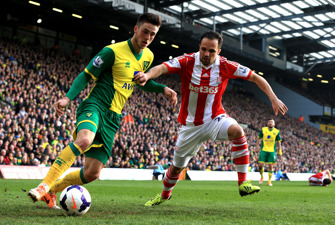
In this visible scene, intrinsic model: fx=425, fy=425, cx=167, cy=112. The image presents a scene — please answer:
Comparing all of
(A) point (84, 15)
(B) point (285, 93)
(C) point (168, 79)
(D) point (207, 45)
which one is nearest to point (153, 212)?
(D) point (207, 45)

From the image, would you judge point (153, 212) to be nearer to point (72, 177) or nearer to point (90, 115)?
point (72, 177)

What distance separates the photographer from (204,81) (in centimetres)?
620

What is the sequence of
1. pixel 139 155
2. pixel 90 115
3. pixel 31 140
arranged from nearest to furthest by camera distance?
pixel 90 115 < pixel 31 140 < pixel 139 155

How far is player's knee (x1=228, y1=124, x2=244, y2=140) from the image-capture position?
5859 mm

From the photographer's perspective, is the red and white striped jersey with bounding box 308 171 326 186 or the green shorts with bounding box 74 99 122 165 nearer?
the green shorts with bounding box 74 99 122 165

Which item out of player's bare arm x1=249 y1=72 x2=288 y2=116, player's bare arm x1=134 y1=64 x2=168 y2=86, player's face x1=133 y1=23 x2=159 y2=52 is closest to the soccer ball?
player's bare arm x1=134 y1=64 x2=168 y2=86

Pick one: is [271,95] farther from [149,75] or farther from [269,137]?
[269,137]

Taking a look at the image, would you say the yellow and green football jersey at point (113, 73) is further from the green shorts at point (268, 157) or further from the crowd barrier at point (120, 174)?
the green shorts at point (268, 157)

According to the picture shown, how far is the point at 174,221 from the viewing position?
443cm

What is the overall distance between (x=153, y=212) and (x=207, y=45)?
2379mm

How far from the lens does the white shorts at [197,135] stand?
6012 millimetres

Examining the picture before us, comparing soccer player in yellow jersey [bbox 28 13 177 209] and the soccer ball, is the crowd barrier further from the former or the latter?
the soccer ball

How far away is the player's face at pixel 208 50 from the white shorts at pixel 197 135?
2.82 feet

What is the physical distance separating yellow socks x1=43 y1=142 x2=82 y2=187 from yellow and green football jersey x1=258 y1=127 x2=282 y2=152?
1194 cm
